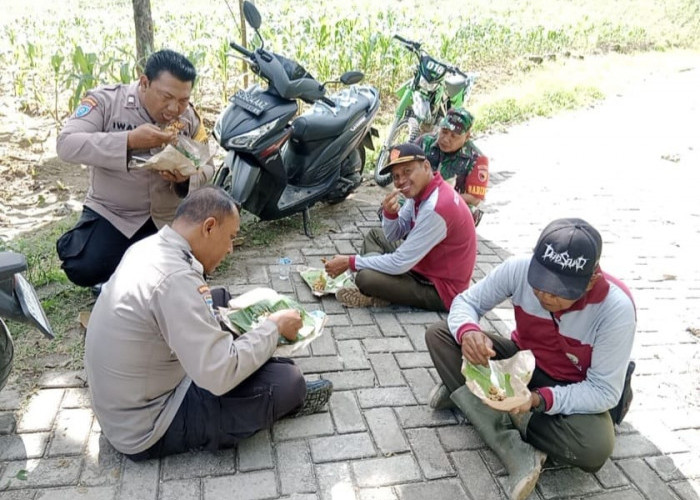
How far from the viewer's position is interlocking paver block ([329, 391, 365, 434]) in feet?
9.29

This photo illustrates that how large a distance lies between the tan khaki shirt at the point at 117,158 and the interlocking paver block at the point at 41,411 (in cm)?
102

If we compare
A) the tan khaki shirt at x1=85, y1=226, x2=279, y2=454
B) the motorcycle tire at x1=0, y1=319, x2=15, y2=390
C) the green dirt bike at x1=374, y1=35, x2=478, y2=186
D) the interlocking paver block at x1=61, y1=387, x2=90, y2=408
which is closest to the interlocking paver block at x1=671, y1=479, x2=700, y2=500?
the tan khaki shirt at x1=85, y1=226, x2=279, y2=454

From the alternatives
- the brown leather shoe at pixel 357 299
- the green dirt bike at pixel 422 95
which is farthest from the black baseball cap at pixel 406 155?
the green dirt bike at pixel 422 95

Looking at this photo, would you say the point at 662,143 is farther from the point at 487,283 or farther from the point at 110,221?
the point at 110,221

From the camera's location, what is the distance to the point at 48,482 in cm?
240

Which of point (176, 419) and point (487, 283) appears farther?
point (487, 283)

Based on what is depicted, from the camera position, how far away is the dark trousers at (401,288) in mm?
3775

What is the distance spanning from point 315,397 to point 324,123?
270cm

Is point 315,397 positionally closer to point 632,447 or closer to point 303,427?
point 303,427

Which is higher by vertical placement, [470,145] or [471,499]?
[470,145]

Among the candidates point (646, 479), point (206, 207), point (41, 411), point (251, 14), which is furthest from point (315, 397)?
point (251, 14)

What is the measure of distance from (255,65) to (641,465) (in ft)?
12.0

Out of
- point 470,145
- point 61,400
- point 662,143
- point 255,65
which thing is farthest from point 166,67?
point 662,143

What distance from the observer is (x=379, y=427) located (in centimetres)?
285
